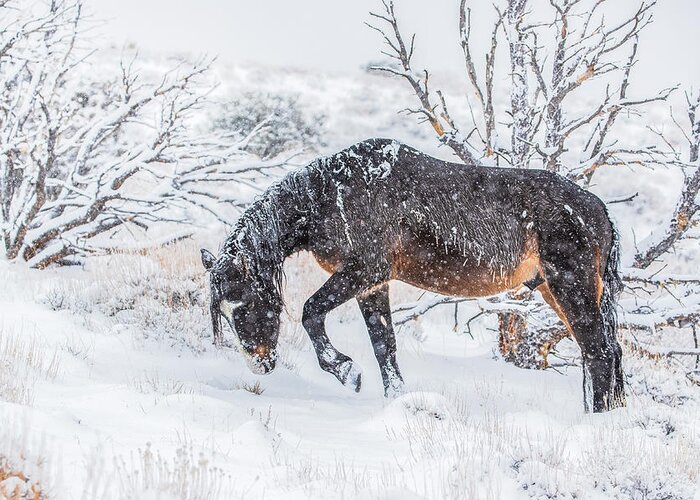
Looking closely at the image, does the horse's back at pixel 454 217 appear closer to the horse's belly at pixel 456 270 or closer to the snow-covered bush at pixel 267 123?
the horse's belly at pixel 456 270

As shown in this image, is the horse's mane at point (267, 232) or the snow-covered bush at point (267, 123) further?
the snow-covered bush at point (267, 123)

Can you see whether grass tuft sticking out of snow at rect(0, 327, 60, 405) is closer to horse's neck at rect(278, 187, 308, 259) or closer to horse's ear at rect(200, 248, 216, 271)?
horse's ear at rect(200, 248, 216, 271)

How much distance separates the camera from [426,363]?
24.3 ft

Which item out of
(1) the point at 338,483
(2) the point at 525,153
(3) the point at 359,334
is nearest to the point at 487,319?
(3) the point at 359,334

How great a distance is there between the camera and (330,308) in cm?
487

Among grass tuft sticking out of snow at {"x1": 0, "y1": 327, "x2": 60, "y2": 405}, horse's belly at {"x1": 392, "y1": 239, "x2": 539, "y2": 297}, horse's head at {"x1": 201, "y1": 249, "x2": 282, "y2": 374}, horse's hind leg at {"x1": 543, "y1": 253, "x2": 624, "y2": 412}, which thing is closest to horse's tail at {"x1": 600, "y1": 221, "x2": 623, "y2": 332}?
horse's hind leg at {"x1": 543, "y1": 253, "x2": 624, "y2": 412}

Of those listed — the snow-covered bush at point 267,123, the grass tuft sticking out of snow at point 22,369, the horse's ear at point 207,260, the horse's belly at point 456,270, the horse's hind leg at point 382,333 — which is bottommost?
the grass tuft sticking out of snow at point 22,369

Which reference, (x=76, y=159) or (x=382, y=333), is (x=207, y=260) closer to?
(x=382, y=333)

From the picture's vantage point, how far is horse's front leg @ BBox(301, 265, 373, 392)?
190 inches

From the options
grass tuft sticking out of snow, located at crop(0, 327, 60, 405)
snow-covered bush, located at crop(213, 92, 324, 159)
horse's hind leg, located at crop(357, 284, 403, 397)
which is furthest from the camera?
snow-covered bush, located at crop(213, 92, 324, 159)

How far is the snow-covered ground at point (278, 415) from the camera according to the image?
2684 millimetres

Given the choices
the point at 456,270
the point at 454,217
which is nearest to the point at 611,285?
the point at 456,270

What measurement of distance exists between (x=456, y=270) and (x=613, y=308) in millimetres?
1369

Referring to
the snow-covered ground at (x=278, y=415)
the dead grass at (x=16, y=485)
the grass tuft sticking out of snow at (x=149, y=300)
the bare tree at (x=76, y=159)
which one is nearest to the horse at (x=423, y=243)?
the snow-covered ground at (x=278, y=415)
